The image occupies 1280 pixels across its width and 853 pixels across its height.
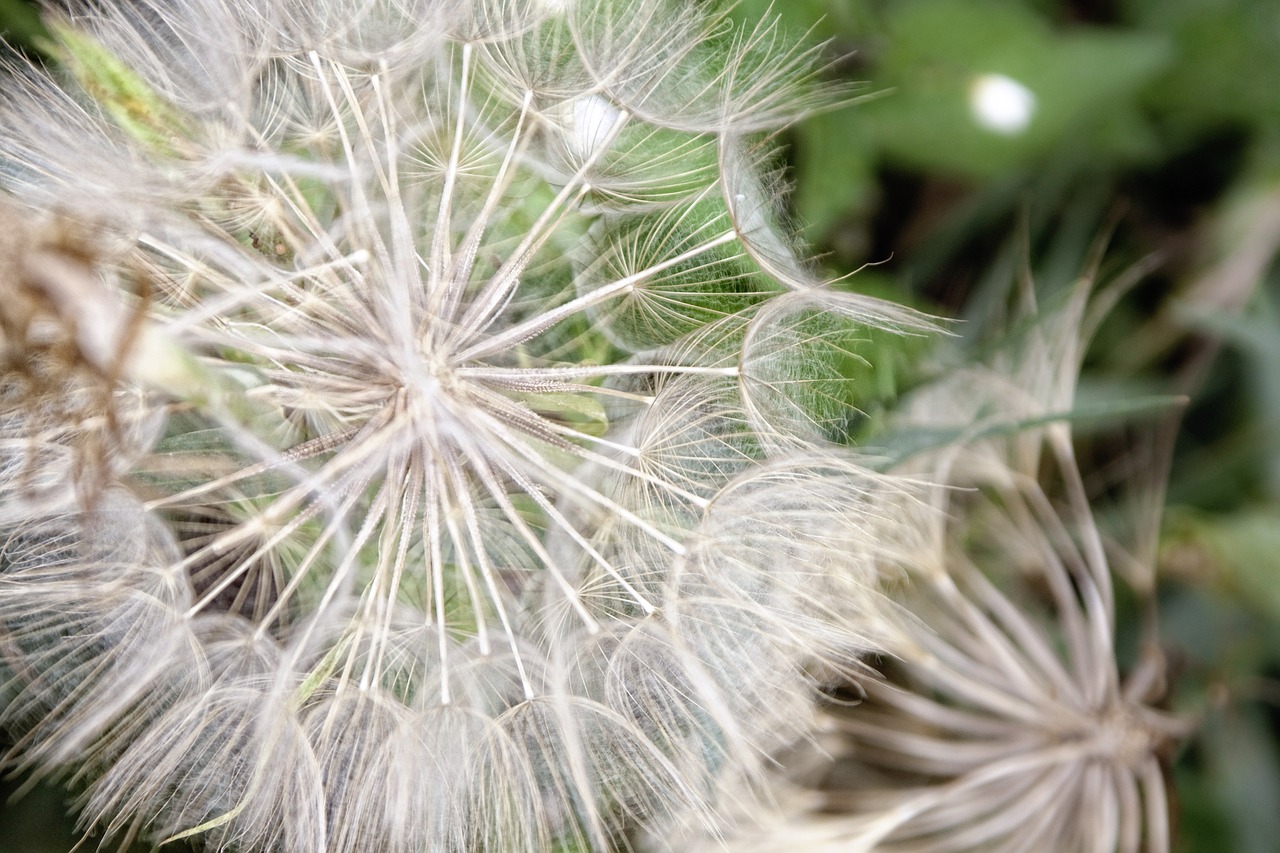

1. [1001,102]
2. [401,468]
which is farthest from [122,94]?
[1001,102]

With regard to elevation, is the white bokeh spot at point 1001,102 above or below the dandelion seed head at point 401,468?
above

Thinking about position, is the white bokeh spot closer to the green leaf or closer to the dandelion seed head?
the dandelion seed head

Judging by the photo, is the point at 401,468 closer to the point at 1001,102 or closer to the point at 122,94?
the point at 122,94

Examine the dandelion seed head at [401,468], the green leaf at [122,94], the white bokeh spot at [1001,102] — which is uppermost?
the white bokeh spot at [1001,102]

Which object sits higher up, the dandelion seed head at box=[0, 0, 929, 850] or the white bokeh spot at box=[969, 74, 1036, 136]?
the white bokeh spot at box=[969, 74, 1036, 136]

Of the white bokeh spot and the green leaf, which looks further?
the white bokeh spot

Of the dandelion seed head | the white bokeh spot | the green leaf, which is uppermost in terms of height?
the white bokeh spot

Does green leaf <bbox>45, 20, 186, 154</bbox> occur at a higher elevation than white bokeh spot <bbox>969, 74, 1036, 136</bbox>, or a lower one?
lower

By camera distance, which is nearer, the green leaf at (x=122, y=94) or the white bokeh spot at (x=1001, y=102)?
the green leaf at (x=122, y=94)

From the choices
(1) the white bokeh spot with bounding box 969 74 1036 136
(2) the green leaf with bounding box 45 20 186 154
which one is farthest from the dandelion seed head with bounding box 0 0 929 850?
(1) the white bokeh spot with bounding box 969 74 1036 136

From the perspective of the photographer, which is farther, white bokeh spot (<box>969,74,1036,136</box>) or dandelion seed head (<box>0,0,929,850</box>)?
white bokeh spot (<box>969,74,1036,136</box>)

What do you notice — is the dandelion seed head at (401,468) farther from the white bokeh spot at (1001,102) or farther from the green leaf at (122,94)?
the white bokeh spot at (1001,102)

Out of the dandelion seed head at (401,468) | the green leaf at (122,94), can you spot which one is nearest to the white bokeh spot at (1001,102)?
the dandelion seed head at (401,468)
